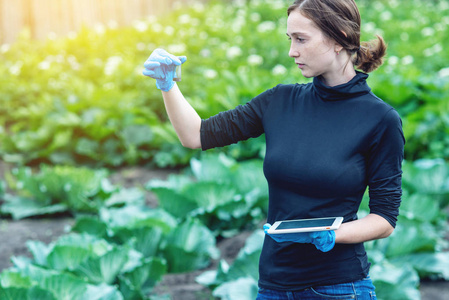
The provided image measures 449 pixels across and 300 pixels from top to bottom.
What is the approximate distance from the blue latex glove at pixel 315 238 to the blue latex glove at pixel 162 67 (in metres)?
0.54

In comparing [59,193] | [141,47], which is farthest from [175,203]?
[141,47]

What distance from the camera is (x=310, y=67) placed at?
1694 mm

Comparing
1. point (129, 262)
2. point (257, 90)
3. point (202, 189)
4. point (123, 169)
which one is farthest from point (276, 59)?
point (129, 262)

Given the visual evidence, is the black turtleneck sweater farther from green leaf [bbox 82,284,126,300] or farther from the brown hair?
green leaf [bbox 82,284,126,300]

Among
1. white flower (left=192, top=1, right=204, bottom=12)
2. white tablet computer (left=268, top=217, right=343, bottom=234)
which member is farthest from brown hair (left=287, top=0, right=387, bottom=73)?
white flower (left=192, top=1, right=204, bottom=12)

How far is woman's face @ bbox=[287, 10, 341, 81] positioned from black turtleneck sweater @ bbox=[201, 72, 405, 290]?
56mm

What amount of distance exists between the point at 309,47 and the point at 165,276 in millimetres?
1922

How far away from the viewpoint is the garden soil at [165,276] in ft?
9.92

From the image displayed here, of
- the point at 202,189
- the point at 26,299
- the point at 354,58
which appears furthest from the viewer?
the point at 202,189

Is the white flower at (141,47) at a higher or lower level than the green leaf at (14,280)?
lower

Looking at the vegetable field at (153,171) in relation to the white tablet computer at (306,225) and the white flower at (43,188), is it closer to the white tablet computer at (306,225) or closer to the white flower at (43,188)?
the white flower at (43,188)

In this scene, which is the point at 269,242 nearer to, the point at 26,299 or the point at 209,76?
the point at 26,299

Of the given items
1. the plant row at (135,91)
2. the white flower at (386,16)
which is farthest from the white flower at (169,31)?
the white flower at (386,16)

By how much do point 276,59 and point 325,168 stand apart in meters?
6.34
